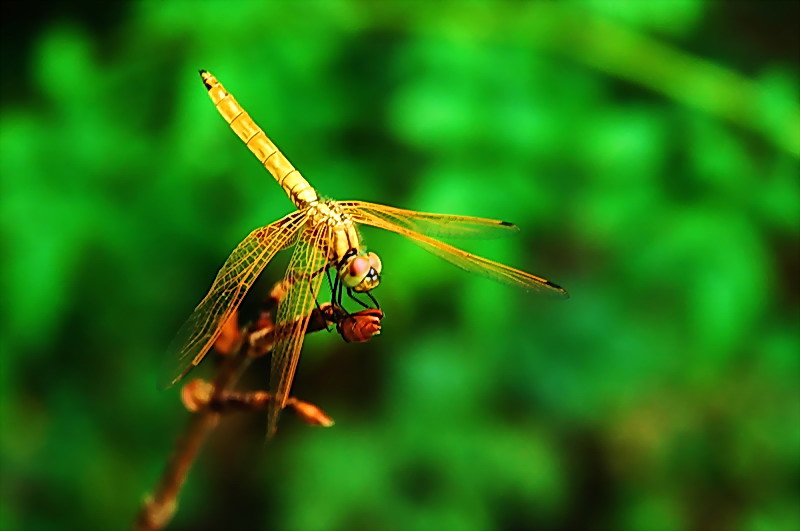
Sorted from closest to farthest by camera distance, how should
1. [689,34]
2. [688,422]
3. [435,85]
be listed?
[435,85] < [689,34] < [688,422]

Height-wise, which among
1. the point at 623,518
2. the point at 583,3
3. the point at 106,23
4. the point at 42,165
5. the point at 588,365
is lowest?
the point at 623,518

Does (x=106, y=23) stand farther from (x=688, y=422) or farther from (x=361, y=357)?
(x=688, y=422)

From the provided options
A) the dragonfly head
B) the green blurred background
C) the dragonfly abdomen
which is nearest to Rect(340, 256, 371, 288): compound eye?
the dragonfly head

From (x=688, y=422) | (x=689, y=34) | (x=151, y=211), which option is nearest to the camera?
(x=151, y=211)

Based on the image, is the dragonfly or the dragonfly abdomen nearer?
the dragonfly

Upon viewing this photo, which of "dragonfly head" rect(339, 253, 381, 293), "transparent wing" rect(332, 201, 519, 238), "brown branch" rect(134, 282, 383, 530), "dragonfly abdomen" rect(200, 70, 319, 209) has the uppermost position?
"dragonfly abdomen" rect(200, 70, 319, 209)

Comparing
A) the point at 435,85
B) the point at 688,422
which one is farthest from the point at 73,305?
the point at 688,422

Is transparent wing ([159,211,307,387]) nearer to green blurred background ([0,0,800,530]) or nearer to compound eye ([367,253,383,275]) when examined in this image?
compound eye ([367,253,383,275])
